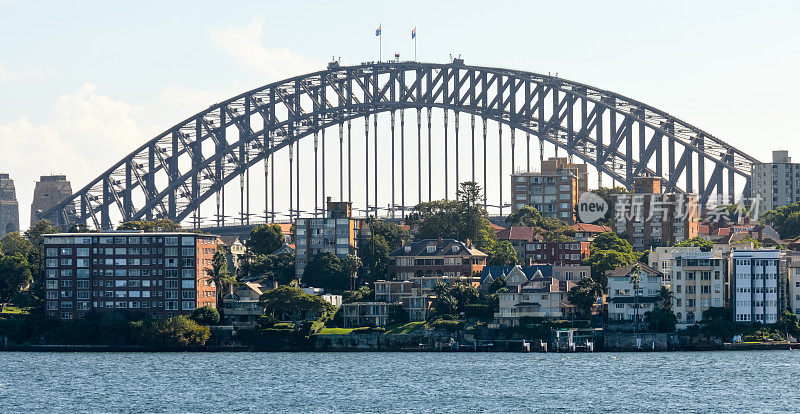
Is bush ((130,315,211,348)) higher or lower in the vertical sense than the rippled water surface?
higher

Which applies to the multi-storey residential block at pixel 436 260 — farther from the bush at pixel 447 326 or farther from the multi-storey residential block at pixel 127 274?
the multi-storey residential block at pixel 127 274

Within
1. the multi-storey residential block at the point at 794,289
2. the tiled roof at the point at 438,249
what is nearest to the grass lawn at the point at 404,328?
the tiled roof at the point at 438,249

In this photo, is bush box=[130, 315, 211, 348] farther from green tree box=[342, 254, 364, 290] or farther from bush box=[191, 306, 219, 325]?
green tree box=[342, 254, 364, 290]

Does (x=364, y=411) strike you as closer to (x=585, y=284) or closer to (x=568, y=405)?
(x=568, y=405)

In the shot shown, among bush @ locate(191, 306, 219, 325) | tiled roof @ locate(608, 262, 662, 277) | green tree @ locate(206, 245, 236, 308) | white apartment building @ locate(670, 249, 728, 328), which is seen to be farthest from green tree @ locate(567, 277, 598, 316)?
green tree @ locate(206, 245, 236, 308)

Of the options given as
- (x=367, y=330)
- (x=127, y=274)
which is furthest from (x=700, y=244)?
(x=127, y=274)

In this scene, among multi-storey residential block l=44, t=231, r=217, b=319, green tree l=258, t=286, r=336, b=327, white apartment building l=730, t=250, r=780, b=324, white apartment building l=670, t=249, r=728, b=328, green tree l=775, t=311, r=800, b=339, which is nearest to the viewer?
green tree l=775, t=311, r=800, b=339

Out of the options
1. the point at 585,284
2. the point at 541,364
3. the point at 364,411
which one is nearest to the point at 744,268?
the point at 585,284

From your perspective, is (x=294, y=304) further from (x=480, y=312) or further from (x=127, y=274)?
(x=127, y=274)
